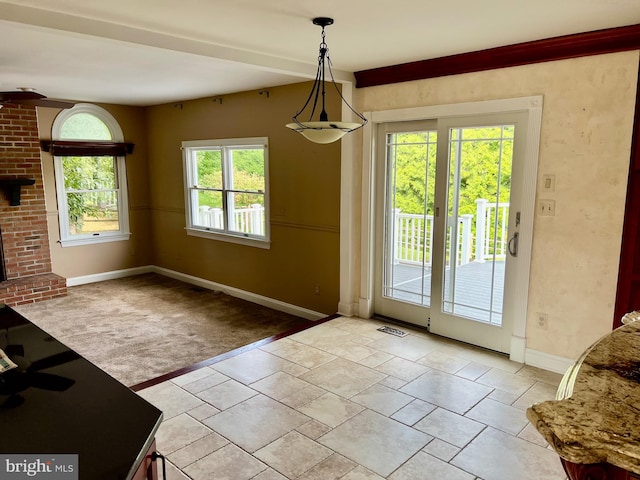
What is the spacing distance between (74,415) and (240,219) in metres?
4.77

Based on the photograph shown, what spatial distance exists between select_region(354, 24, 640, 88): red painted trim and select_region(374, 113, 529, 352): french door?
1.28 ft

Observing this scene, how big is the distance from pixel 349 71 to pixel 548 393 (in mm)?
3179

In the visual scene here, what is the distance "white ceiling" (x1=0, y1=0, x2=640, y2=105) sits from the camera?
2.50 metres

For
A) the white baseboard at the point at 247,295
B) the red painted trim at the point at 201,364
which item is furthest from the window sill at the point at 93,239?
the red painted trim at the point at 201,364

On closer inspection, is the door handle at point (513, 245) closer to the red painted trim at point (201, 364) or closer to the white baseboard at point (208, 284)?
the red painted trim at point (201, 364)

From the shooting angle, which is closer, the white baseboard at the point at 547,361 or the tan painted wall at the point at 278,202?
the white baseboard at the point at 547,361

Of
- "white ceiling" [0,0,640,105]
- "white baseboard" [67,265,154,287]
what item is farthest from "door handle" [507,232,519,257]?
"white baseboard" [67,265,154,287]

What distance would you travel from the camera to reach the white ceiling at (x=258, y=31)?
98.3 inches

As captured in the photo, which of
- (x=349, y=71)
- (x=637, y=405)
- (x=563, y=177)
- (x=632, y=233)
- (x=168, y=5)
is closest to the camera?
(x=637, y=405)

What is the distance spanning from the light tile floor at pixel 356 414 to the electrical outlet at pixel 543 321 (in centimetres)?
34

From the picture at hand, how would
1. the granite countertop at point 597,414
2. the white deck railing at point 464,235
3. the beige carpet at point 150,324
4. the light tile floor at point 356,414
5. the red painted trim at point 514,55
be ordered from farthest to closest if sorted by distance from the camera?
the beige carpet at point 150,324 → the white deck railing at point 464,235 → the red painted trim at point 514,55 → the light tile floor at point 356,414 → the granite countertop at point 597,414

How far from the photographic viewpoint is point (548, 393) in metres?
3.11

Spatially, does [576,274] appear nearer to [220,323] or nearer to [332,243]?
[332,243]

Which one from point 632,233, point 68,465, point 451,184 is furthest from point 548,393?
point 68,465
